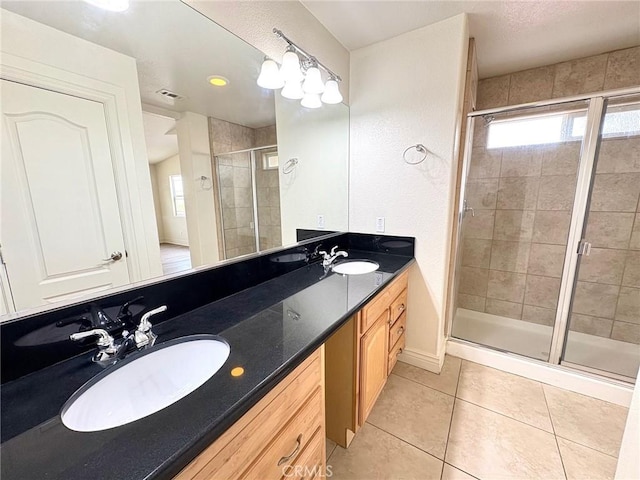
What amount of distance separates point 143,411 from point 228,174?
0.95 metres

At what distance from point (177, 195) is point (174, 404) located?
0.71 m

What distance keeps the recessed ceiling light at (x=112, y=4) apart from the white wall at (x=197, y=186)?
1.06 feet

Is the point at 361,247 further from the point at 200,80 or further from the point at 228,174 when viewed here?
the point at 200,80

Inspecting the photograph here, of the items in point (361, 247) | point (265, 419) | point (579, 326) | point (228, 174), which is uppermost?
point (228, 174)

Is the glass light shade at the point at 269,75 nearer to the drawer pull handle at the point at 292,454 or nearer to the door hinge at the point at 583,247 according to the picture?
the drawer pull handle at the point at 292,454

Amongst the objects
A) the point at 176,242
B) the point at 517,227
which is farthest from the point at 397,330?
the point at 517,227

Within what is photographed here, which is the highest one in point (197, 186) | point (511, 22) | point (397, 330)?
point (511, 22)

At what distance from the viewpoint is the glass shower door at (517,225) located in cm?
214

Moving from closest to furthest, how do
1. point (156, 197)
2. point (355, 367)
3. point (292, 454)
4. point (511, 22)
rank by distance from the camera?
point (292, 454)
point (156, 197)
point (355, 367)
point (511, 22)

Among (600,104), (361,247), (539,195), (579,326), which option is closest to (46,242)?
(361,247)

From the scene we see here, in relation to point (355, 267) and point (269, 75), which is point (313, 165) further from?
point (355, 267)

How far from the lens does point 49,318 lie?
0.72 m

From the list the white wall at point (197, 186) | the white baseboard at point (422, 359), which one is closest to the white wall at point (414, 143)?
the white baseboard at point (422, 359)

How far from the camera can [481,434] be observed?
1.41 meters
